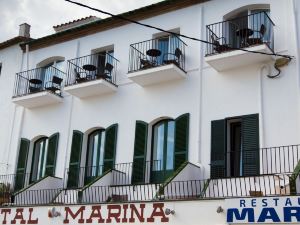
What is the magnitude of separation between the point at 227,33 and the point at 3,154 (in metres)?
10.4

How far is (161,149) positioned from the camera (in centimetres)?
1667

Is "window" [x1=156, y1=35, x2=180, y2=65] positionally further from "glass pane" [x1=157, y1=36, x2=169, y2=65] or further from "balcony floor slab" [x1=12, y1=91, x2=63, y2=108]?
"balcony floor slab" [x1=12, y1=91, x2=63, y2=108]

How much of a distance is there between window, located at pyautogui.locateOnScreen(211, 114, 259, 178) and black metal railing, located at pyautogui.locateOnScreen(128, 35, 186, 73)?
2.57 metres

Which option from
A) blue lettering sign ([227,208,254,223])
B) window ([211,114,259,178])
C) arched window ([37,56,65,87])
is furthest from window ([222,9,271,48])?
arched window ([37,56,65,87])

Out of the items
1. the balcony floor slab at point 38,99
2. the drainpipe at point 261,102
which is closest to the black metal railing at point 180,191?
the drainpipe at point 261,102

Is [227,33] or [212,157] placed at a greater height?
[227,33]

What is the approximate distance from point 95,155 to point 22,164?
343 cm

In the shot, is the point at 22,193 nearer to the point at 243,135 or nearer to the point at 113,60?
the point at 113,60

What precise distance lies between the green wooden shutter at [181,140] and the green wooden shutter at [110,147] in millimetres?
2478

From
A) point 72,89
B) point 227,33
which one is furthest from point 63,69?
point 227,33

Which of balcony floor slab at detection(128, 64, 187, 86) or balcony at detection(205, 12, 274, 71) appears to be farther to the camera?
A: balcony floor slab at detection(128, 64, 187, 86)

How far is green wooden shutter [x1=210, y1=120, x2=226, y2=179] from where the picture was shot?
14.8 metres

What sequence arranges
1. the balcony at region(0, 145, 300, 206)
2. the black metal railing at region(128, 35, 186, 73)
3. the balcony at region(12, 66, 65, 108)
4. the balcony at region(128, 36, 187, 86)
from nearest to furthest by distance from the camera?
the balcony at region(0, 145, 300, 206)
the balcony at region(128, 36, 187, 86)
the black metal railing at region(128, 35, 186, 73)
the balcony at region(12, 66, 65, 108)

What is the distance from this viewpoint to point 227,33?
642 inches
